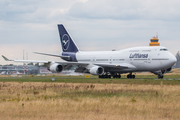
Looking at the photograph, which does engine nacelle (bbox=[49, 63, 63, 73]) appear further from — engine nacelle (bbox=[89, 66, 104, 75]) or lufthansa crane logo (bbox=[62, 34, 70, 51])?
lufthansa crane logo (bbox=[62, 34, 70, 51])

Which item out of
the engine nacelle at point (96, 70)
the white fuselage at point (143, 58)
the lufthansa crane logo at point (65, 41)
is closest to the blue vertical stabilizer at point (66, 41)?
the lufthansa crane logo at point (65, 41)

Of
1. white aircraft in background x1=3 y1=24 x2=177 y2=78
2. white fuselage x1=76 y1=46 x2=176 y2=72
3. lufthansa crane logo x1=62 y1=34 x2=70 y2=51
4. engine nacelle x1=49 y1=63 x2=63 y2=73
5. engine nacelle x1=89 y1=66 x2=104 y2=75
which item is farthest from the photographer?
lufthansa crane logo x1=62 y1=34 x2=70 y2=51

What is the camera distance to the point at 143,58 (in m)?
47.0

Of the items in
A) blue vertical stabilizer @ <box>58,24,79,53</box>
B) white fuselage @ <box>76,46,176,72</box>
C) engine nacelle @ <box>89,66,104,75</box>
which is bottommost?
engine nacelle @ <box>89,66,104,75</box>

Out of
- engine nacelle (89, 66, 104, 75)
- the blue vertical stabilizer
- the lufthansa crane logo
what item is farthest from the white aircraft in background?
the lufthansa crane logo

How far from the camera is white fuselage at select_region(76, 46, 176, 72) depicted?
45.2 meters

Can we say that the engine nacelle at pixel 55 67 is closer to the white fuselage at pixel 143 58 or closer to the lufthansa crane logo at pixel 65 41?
the white fuselage at pixel 143 58

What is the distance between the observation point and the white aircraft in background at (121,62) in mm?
45750

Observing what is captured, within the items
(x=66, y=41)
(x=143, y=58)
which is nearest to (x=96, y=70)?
(x=143, y=58)

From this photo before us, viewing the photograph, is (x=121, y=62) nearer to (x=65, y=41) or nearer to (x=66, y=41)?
(x=66, y=41)

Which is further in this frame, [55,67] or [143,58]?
[55,67]

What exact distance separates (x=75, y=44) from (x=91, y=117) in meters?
47.3

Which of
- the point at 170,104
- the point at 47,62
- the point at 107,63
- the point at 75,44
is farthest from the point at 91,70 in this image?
the point at 170,104

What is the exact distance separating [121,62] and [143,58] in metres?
4.14
